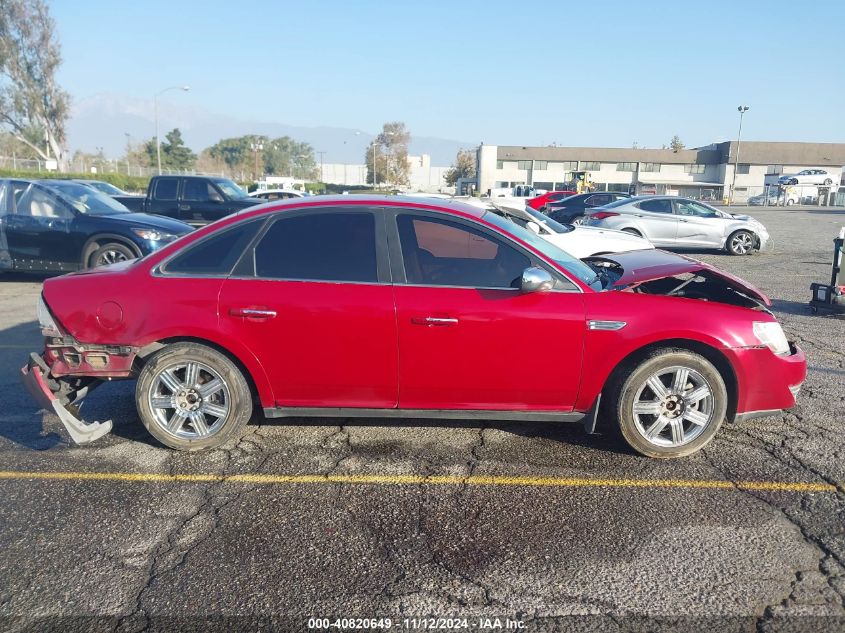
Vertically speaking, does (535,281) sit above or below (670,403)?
above

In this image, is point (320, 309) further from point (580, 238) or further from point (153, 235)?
point (153, 235)

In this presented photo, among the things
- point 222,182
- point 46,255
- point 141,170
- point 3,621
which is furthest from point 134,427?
point 141,170

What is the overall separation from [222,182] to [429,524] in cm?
1465

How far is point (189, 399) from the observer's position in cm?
434

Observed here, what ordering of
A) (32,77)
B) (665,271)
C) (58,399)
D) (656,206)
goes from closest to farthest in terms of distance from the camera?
(58,399) < (665,271) < (656,206) < (32,77)

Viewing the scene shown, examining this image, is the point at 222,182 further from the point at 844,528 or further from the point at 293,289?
the point at 844,528

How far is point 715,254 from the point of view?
1669 cm

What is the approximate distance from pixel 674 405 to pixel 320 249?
256 cm

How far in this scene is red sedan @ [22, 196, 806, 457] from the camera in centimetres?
415

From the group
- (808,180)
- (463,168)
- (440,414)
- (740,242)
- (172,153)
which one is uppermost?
(172,153)

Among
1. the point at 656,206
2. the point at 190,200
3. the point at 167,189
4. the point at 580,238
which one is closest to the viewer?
the point at 580,238

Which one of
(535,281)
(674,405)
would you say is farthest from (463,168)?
(535,281)

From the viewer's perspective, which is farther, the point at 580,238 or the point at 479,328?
the point at 580,238

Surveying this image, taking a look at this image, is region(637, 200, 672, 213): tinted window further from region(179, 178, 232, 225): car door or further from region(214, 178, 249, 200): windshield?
region(179, 178, 232, 225): car door
